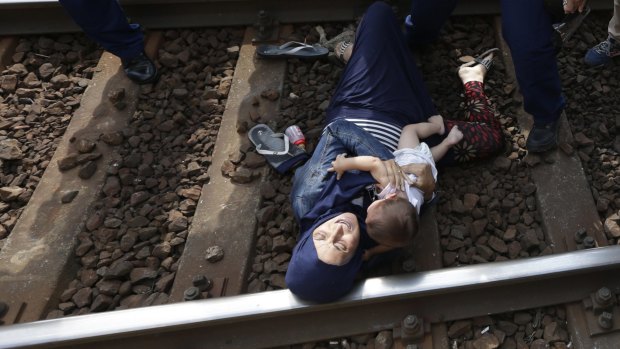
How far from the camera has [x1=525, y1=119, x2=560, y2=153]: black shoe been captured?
3301mm

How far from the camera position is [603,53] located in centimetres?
380

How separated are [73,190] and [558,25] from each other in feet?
9.76

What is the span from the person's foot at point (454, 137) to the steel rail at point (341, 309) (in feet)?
2.74

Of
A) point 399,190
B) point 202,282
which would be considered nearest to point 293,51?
point 399,190

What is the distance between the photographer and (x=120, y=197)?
11.2 feet

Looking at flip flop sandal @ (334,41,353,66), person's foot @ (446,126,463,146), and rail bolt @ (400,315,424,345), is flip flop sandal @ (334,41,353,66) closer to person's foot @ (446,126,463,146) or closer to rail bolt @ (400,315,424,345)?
person's foot @ (446,126,463,146)

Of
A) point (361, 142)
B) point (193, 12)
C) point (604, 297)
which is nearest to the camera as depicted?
point (604, 297)

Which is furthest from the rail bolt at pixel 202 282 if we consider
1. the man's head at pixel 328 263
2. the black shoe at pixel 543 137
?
the black shoe at pixel 543 137

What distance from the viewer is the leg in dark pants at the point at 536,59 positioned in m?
3.01

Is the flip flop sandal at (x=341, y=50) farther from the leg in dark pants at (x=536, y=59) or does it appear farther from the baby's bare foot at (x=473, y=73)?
the leg in dark pants at (x=536, y=59)

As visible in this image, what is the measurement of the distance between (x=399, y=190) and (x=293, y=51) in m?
1.52

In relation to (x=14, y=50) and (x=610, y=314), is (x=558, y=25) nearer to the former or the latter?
(x=610, y=314)

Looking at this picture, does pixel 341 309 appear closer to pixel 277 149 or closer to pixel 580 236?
pixel 277 149

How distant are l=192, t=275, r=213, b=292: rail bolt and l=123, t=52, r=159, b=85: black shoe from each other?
1.59 meters
